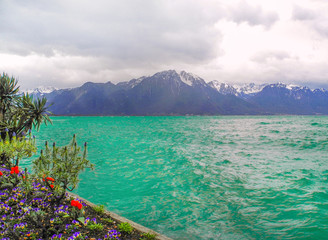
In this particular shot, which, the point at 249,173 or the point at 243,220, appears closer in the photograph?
the point at 243,220

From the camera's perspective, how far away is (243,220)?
34.7 ft

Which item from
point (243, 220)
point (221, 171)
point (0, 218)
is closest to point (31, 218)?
point (0, 218)

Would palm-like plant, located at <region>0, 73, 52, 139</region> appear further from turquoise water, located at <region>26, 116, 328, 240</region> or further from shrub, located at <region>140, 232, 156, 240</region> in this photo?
shrub, located at <region>140, 232, 156, 240</region>

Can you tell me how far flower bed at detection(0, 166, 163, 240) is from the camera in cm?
679

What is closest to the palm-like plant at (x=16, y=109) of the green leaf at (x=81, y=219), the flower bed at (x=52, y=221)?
the flower bed at (x=52, y=221)

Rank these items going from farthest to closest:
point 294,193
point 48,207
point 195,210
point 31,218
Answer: point 294,193
point 195,210
point 48,207
point 31,218

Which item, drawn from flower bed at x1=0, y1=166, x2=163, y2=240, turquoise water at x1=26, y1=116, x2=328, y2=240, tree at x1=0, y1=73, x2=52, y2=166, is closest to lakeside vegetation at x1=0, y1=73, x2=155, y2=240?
flower bed at x1=0, y1=166, x2=163, y2=240

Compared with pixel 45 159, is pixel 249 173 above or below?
below

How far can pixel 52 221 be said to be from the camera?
7383 mm

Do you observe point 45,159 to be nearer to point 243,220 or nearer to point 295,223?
point 243,220

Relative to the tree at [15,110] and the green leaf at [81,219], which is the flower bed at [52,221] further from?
the tree at [15,110]

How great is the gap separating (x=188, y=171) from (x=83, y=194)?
9.60 meters

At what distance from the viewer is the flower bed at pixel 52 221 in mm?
6789

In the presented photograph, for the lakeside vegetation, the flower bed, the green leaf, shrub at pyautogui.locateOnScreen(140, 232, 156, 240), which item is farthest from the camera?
the green leaf
